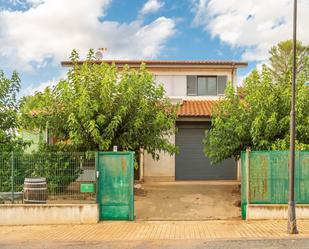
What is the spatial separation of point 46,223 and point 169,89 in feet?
44.2

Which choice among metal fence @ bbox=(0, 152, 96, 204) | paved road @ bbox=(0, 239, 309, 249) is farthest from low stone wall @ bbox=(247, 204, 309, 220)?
metal fence @ bbox=(0, 152, 96, 204)

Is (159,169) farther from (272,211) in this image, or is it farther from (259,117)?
(272,211)

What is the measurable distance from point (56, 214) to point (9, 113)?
4465 millimetres

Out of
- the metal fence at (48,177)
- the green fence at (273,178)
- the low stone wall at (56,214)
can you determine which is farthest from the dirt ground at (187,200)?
the metal fence at (48,177)

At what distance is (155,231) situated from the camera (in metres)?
12.5

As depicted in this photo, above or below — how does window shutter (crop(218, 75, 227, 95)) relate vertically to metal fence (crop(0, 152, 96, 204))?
above

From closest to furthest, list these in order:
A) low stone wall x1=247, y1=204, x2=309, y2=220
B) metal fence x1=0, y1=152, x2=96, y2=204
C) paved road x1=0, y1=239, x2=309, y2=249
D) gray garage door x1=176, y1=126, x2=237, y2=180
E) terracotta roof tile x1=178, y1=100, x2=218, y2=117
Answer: paved road x1=0, y1=239, x2=309, y2=249, low stone wall x1=247, y1=204, x2=309, y2=220, metal fence x1=0, y1=152, x2=96, y2=204, terracotta roof tile x1=178, y1=100, x2=218, y2=117, gray garage door x1=176, y1=126, x2=237, y2=180

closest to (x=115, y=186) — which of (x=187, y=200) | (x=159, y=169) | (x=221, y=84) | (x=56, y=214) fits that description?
(x=56, y=214)

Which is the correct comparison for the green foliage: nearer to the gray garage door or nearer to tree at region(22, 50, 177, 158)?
tree at region(22, 50, 177, 158)

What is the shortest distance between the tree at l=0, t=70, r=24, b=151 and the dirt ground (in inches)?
201

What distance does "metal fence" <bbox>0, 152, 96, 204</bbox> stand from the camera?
547 inches

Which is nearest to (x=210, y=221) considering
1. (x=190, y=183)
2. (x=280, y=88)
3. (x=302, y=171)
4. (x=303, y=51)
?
(x=302, y=171)

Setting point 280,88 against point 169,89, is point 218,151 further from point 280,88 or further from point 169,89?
point 169,89

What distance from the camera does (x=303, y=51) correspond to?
40594 mm
